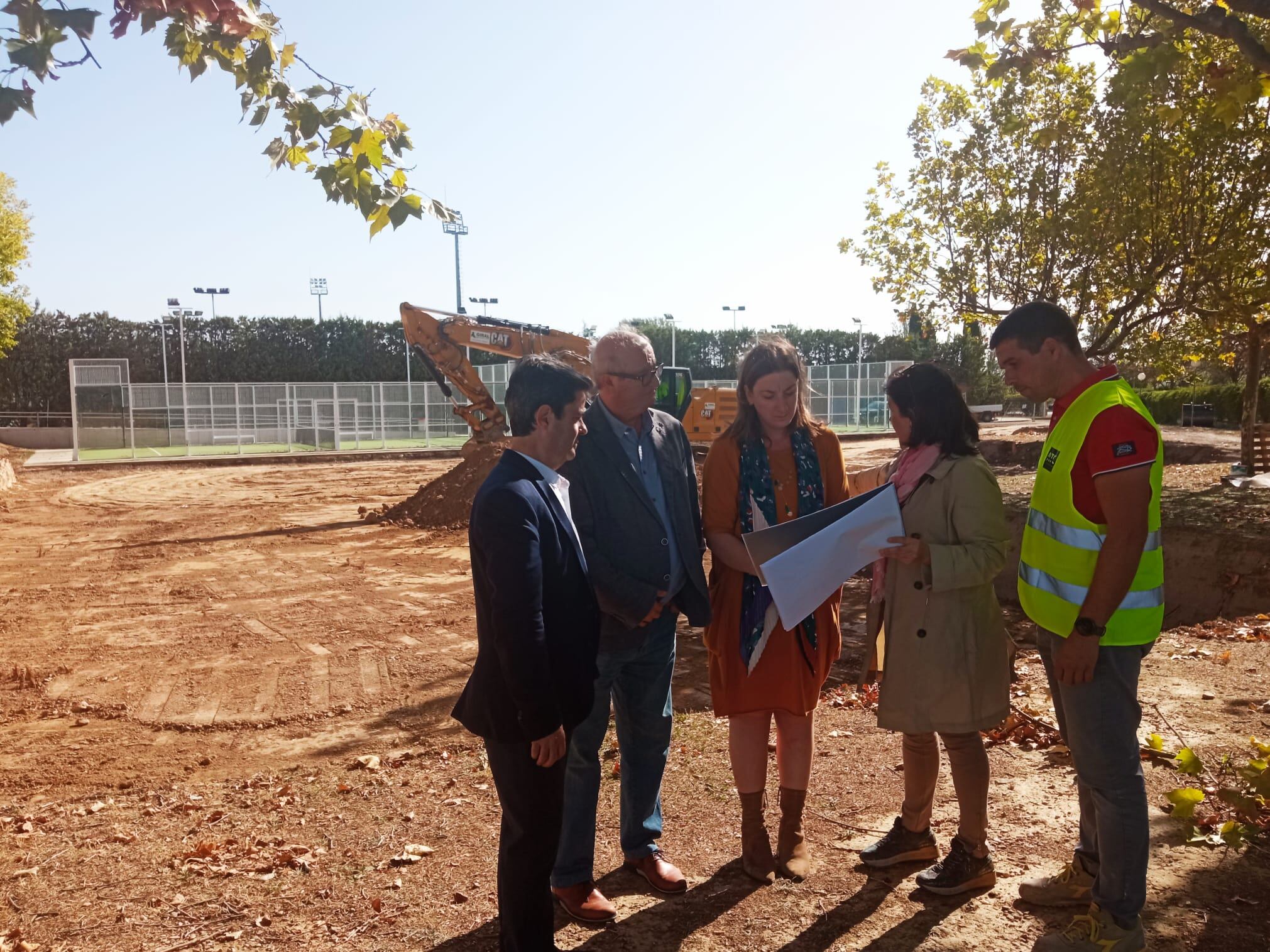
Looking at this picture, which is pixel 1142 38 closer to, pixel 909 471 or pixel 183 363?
pixel 909 471

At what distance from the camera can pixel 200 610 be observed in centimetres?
964

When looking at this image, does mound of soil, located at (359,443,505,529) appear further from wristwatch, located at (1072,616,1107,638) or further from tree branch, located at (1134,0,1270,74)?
wristwatch, located at (1072,616,1107,638)

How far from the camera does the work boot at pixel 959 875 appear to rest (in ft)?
10.6

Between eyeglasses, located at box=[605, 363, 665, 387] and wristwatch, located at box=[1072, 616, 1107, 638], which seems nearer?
wristwatch, located at box=[1072, 616, 1107, 638]

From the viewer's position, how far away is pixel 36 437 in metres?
35.7

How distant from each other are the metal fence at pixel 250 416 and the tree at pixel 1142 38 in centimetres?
2367

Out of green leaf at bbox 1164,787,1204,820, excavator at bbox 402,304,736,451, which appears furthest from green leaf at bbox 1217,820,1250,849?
excavator at bbox 402,304,736,451

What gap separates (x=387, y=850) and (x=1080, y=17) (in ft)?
16.2

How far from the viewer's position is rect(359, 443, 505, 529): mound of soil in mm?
15719

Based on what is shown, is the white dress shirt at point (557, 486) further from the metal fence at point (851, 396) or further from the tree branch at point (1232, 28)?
the metal fence at point (851, 396)

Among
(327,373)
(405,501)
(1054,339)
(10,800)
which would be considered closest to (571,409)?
(1054,339)

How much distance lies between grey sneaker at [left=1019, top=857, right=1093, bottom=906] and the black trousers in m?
1.59

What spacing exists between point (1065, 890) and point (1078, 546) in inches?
48.3

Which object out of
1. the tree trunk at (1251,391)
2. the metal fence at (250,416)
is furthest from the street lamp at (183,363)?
the tree trunk at (1251,391)
